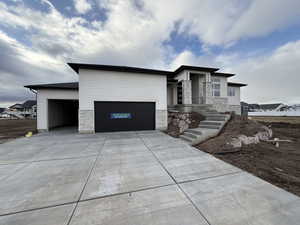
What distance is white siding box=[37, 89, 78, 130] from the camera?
8.95 metres

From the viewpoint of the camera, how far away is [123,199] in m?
2.00

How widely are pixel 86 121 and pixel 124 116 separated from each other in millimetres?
2621

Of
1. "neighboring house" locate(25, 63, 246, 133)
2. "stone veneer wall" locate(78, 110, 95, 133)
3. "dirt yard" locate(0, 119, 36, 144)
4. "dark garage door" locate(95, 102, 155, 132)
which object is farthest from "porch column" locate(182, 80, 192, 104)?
"dirt yard" locate(0, 119, 36, 144)

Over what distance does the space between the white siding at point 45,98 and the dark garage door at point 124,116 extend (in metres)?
3.32

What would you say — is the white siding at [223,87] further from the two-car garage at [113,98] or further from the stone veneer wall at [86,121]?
the stone veneer wall at [86,121]

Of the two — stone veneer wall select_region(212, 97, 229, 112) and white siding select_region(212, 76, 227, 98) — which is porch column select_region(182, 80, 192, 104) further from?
white siding select_region(212, 76, 227, 98)

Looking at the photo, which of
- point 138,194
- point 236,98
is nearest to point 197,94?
point 236,98

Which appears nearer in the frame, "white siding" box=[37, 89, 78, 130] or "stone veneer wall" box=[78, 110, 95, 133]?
"stone veneer wall" box=[78, 110, 95, 133]

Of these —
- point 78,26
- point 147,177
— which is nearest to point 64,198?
point 147,177

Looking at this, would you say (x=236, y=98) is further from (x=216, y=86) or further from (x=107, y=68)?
(x=107, y=68)

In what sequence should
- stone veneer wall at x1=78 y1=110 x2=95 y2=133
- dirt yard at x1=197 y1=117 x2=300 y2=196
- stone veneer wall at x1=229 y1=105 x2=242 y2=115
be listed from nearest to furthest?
dirt yard at x1=197 y1=117 x2=300 y2=196 < stone veneer wall at x1=78 y1=110 x2=95 y2=133 < stone veneer wall at x1=229 y1=105 x2=242 y2=115

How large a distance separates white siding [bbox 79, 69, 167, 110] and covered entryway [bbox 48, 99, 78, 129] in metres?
4.65

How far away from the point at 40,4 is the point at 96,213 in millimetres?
10806

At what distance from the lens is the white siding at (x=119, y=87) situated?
25.8 ft
